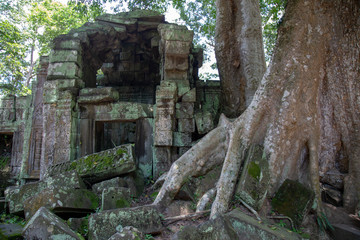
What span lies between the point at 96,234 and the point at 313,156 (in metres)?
2.66

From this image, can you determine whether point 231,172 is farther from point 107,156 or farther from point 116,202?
point 107,156

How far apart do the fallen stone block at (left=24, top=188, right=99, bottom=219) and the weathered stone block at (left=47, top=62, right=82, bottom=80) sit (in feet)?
10.6

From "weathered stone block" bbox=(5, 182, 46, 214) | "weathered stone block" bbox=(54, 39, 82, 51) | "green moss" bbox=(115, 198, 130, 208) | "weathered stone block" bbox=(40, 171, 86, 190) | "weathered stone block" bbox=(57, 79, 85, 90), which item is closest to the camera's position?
"green moss" bbox=(115, 198, 130, 208)

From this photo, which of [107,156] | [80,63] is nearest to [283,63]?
[107,156]

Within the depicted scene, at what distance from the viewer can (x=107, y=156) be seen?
452 centimetres

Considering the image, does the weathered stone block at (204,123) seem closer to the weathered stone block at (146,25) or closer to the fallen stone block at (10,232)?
the weathered stone block at (146,25)

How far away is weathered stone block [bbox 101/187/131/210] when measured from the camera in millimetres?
3240

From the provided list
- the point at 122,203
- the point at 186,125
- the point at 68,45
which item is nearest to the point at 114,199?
the point at 122,203

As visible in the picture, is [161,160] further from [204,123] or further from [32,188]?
[32,188]

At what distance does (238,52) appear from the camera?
16.9 feet

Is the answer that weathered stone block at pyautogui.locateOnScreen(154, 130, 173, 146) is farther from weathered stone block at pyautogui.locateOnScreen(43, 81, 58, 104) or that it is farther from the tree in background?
the tree in background

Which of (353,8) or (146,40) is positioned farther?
(146,40)

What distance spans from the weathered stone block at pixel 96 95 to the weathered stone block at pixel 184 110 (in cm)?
150

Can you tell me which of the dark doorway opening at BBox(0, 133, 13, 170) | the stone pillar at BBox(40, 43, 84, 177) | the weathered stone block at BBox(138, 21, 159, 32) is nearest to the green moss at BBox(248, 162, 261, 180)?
the stone pillar at BBox(40, 43, 84, 177)
